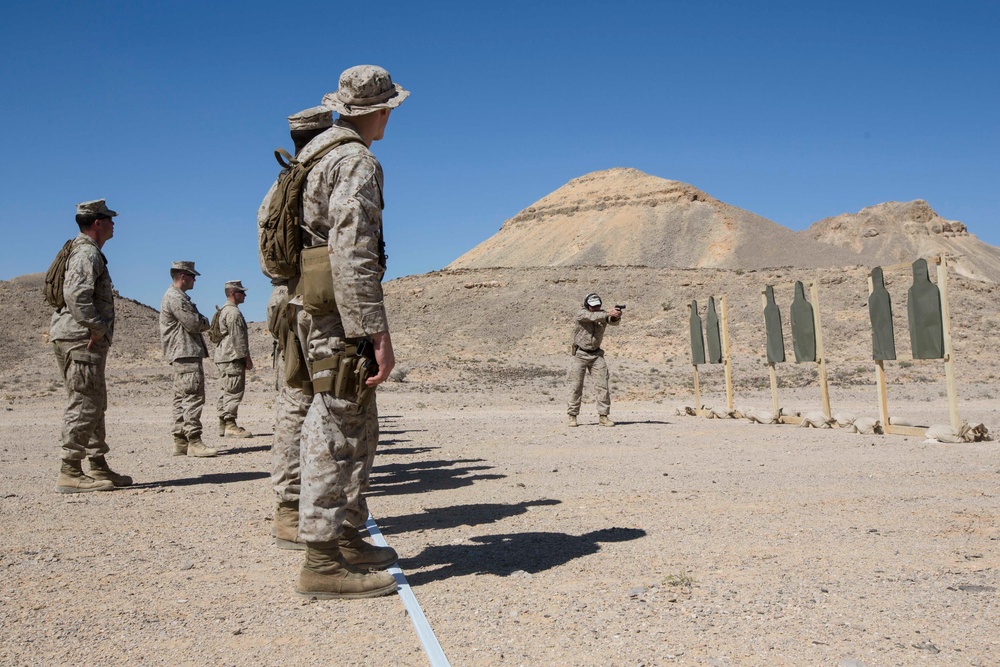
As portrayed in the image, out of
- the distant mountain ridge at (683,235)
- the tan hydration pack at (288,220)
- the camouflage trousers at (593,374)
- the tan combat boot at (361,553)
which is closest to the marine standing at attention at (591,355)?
the camouflage trousers at (593,374)

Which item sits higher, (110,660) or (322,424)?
(322,424)

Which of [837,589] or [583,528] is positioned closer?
[837,589]

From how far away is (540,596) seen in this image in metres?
3.48

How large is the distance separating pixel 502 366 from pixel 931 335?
2356 centimetres

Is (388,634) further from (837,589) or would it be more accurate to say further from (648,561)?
(837,589)

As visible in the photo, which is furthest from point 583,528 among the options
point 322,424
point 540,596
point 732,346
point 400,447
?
point 732,346

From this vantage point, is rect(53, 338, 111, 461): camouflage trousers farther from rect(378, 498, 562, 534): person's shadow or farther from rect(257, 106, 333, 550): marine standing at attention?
rect(378, 498, 562, 534): person's shadow

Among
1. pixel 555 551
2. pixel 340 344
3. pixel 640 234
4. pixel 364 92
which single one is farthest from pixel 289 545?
pixel 640 234

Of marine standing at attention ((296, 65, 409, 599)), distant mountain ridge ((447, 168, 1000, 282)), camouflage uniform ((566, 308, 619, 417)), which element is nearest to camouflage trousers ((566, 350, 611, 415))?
camouflage uniform ((566, 308, 619, 417))

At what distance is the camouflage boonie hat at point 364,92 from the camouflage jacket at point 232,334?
7.85m

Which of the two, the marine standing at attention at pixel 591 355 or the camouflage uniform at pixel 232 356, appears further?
the marine standing at attention at pixel 591 355

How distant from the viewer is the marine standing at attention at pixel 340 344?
136 inches

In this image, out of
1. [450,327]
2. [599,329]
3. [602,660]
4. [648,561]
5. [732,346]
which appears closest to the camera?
[602,660]

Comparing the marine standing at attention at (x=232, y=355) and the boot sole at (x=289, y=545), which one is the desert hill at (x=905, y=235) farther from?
the boot sole at (x=289, y=545)
